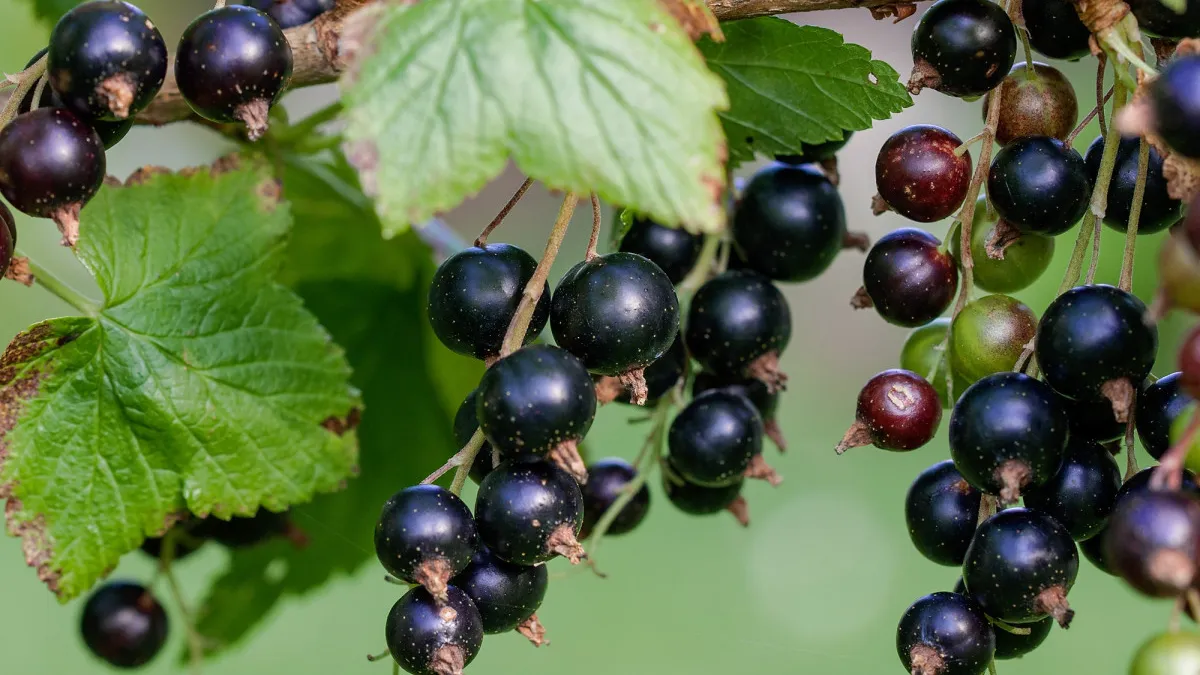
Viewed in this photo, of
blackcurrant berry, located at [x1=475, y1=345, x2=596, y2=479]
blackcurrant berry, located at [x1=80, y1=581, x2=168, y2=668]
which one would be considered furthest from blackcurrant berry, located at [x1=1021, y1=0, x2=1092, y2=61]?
blackcurrant berry, located at [x1=80, y1=581, x2=168, y2=668]

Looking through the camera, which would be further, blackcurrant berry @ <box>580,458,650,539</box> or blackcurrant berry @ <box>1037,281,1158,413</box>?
blackcurrant berry @ <box>580,458,650,539</box>

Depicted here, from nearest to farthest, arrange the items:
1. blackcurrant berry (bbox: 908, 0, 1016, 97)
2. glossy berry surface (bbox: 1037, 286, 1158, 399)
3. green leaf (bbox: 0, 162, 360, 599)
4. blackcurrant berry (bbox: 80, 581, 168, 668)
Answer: glossy berry surface (bbox: 1037, 286, 1158, 399), blackcurrant berry (bbox: 908, 0, 1016, 97), green leaf (bbox: 0, 162, 360, 599), blackcurrant berry (bbox: 80, 581, 168, 668)

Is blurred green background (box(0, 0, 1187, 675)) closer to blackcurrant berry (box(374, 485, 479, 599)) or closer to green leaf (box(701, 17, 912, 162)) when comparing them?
green leaf (box(701, 17, 912, 162))

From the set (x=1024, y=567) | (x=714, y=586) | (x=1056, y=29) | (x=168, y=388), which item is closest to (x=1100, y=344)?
(x=1024, y=567)

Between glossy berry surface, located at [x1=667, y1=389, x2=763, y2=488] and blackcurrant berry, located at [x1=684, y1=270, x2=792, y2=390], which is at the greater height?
blackcurrant berry, located at [x1=684, y1=270, x2=792, y2=390]

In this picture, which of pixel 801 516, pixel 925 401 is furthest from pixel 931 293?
pixel 801 516

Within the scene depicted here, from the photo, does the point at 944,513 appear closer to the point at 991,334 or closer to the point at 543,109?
the point at 991,334
